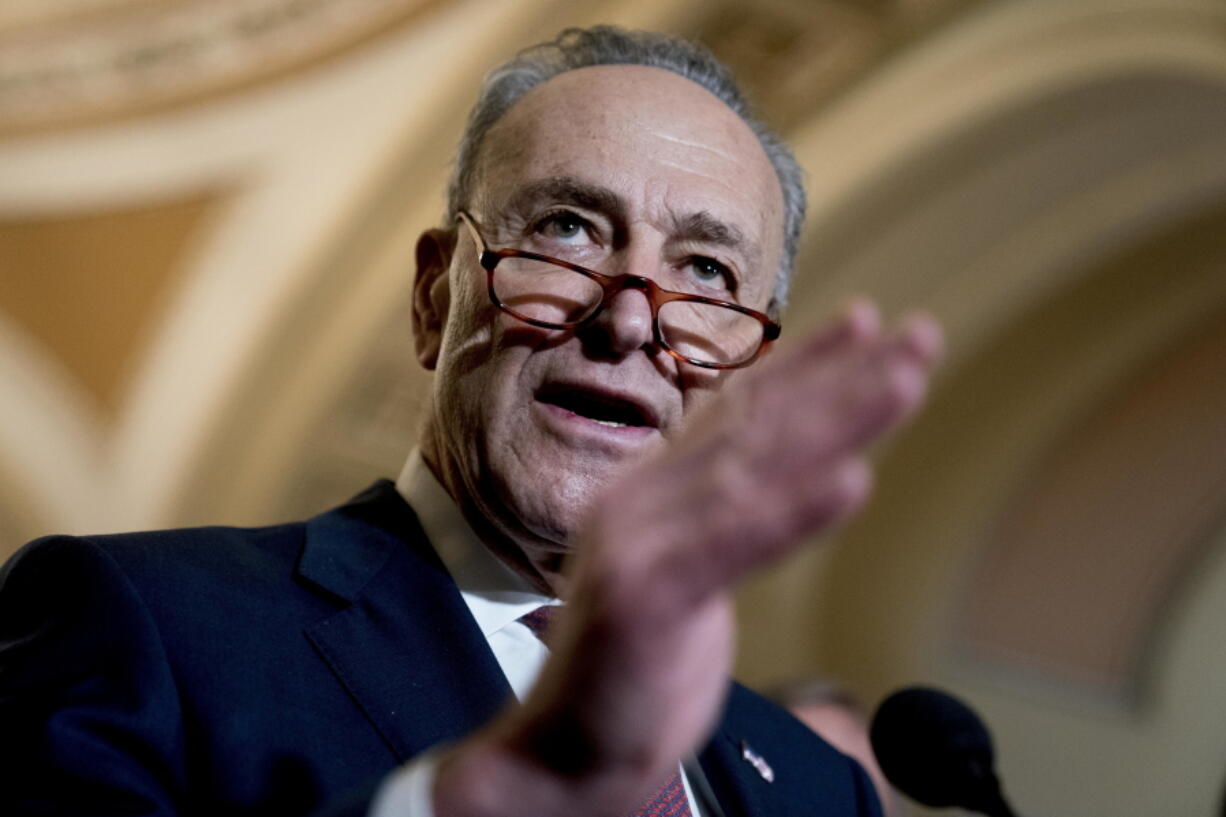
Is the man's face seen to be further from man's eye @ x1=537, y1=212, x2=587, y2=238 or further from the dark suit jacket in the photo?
the dark suit jacket

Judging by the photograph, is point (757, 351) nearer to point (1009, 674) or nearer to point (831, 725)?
point (831, 725)

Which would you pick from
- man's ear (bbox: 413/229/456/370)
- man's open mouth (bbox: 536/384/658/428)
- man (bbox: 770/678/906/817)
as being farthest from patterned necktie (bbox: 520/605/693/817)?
man (bbox: 770/678/906/817)

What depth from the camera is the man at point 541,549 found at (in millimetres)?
713

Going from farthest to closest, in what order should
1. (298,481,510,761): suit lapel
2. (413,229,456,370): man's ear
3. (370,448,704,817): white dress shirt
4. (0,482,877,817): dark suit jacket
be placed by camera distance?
(413,229,456,370): man's ear → (370,448,704,817): white dress shirt → (298,481,510,761): suit lapel → (0,482,877,817): dark suit jacket

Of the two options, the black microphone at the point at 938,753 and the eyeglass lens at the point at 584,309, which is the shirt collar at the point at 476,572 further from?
the black microphone at the point at 938,753

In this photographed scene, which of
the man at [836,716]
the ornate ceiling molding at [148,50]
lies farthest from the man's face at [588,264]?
the ornate ceiling molding at [148,50]

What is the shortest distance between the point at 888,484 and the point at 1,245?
4770 mm

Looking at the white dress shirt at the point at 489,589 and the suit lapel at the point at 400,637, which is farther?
the white dress shirt at the point at 489,589

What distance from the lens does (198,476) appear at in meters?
6.38

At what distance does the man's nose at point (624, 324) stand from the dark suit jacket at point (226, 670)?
12.4 inches

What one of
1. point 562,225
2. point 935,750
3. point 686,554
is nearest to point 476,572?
point 562,225

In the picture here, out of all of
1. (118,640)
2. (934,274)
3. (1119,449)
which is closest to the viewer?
(118,640)

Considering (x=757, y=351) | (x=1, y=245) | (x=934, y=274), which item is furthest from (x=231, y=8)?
(x=757, y=351)

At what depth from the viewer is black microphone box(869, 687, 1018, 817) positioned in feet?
4.13
